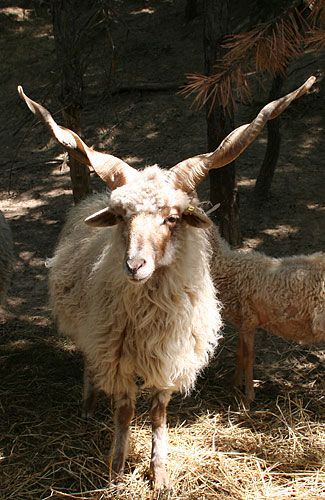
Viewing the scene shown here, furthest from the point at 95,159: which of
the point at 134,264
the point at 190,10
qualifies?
the point at 190,10

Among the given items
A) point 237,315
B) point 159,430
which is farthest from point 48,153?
point 159,430

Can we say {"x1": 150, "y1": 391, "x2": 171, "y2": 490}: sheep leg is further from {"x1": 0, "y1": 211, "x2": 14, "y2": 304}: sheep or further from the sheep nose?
{"x1": 0, "y1": 211, "x2": 14, "y2": 304}: sheep

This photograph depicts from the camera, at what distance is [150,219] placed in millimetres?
3057

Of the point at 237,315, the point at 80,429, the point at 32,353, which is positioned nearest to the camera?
the point at 80,429

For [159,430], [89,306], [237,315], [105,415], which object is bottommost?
[105,415]

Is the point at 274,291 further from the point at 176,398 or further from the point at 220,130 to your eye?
the point at 220,130

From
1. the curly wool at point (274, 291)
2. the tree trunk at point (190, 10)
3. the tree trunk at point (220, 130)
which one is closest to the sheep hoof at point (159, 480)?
the curly wool at point (274, 291)

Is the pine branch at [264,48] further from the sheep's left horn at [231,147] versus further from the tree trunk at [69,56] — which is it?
the tree trunk at [69,56]

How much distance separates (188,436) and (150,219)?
183 cm

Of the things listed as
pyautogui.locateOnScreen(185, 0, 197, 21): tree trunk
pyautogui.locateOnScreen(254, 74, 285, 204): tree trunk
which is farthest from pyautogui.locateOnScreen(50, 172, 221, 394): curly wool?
pyautogui.locateOnScreen(185, 0, 197, 21): tree trunk

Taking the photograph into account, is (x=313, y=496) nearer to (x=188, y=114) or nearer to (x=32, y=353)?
(x=32, y=353)

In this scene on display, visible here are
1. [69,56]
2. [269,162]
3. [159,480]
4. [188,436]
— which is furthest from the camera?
[269,162]

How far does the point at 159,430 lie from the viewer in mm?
3664

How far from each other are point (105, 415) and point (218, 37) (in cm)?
337
